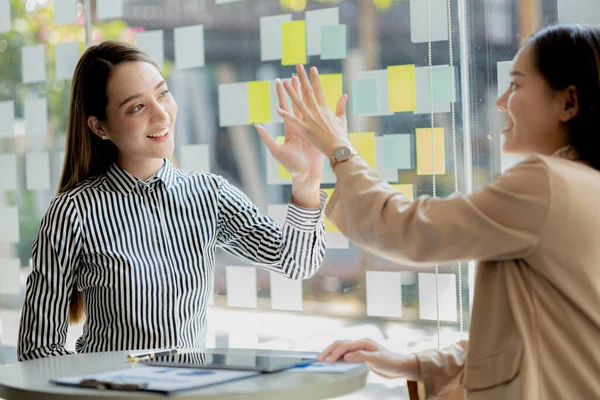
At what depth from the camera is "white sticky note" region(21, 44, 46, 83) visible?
12.1ft

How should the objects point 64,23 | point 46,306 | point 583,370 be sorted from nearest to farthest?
point 583,370, point 46,306, point 64,23

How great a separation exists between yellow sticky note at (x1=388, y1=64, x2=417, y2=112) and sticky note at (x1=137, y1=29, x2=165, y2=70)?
1.03 meters

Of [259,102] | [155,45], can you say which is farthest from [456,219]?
[155,45]

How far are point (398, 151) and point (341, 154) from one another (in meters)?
1.15

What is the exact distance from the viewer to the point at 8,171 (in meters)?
3.79

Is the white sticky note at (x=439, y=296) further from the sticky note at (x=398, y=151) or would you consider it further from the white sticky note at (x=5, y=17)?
the white sticky note at (x=5, y=17)

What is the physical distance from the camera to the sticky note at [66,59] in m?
3.60

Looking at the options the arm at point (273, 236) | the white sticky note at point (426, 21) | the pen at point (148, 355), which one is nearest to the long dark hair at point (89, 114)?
the arm at point (273, 236)

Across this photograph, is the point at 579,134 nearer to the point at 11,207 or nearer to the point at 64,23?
the point at 64,23

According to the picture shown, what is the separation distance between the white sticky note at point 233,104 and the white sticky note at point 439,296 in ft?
3.11

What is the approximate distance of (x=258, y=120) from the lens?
3127 mm

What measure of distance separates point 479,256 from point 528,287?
108 millimetres

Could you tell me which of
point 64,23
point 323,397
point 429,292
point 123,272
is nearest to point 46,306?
point 123,272

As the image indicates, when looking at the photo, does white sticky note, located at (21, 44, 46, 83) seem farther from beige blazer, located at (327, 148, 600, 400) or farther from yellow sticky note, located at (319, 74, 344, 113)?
beige blazer, located at (327, 148, 600, 400)
